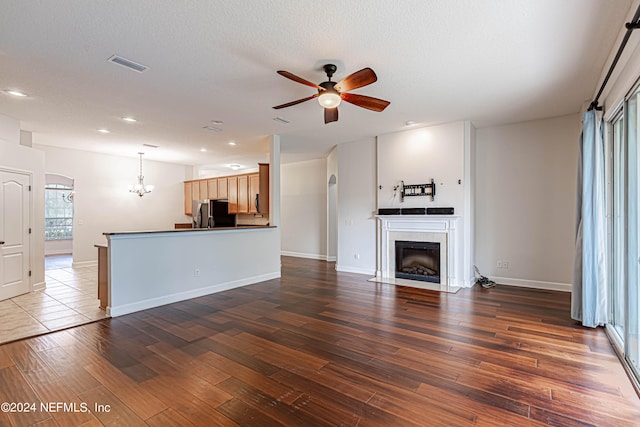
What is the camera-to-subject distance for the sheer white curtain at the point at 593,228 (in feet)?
11.1

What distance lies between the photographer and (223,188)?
8.56 metres

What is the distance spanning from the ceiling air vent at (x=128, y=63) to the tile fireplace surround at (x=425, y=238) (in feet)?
14.7

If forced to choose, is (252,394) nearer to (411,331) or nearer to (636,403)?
(411,331)

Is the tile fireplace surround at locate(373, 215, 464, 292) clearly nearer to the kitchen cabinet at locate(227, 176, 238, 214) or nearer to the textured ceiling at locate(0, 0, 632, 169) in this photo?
the textured ceiling at locate(0, 0, 632, 169)

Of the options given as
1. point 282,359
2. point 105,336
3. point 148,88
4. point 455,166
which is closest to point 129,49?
point 148,88

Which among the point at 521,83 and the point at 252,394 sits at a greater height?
the point at 521,83

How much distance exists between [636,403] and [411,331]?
5.59 feet

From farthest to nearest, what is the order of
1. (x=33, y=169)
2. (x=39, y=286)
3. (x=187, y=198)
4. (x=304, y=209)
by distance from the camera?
(x=187, y=198), (x=304, y=209), (x=39, y=286), (x=33, y=169)

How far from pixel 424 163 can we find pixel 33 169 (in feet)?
22.4

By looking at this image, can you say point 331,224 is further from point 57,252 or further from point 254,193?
point 57,252

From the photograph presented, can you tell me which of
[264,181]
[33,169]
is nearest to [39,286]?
[33,169]

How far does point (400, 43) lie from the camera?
2.76 meters

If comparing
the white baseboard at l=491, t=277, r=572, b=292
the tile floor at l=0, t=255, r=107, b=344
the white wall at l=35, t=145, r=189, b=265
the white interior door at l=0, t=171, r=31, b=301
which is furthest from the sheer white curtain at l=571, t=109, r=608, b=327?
the white wall at l=35, t=145, r=189, b=265

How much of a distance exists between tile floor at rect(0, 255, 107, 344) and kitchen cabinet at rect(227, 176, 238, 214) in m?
3.48
